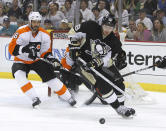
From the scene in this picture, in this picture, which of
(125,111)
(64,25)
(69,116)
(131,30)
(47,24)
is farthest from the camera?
(47,24)

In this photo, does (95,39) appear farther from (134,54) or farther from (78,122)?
(134,54)

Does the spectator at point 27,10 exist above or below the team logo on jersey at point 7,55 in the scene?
above

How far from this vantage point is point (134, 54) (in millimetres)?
6785

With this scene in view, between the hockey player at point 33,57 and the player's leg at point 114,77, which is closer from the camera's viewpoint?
the player's leg at point 114,77

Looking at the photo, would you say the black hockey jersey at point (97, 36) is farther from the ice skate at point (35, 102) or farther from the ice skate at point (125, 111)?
the ice skate at point (35, 102)

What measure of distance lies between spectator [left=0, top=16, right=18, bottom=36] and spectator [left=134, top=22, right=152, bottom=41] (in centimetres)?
226

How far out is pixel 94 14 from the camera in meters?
7.27

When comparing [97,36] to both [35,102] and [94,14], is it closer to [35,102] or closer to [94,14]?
[35,102]

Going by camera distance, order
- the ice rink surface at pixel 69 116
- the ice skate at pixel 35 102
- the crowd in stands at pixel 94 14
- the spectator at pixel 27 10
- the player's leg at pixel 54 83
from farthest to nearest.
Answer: the spectator at pixel 27 10
the crowd in stands at pixel 94 14
the player's leg at pixel 54 83
the ice skate at pixel 35 102
the ice rink surface at pixel 69 116

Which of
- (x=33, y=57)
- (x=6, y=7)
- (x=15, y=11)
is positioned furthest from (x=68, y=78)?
(x=6, y=7)

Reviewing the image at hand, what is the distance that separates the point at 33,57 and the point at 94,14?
247 cm


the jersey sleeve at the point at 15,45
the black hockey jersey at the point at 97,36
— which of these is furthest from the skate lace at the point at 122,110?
the jersey sleeve at the point at 15,45

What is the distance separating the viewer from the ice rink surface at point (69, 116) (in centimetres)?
400

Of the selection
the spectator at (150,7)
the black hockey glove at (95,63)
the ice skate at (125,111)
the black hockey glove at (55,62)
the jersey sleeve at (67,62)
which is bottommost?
the ice skate at (125,111)
